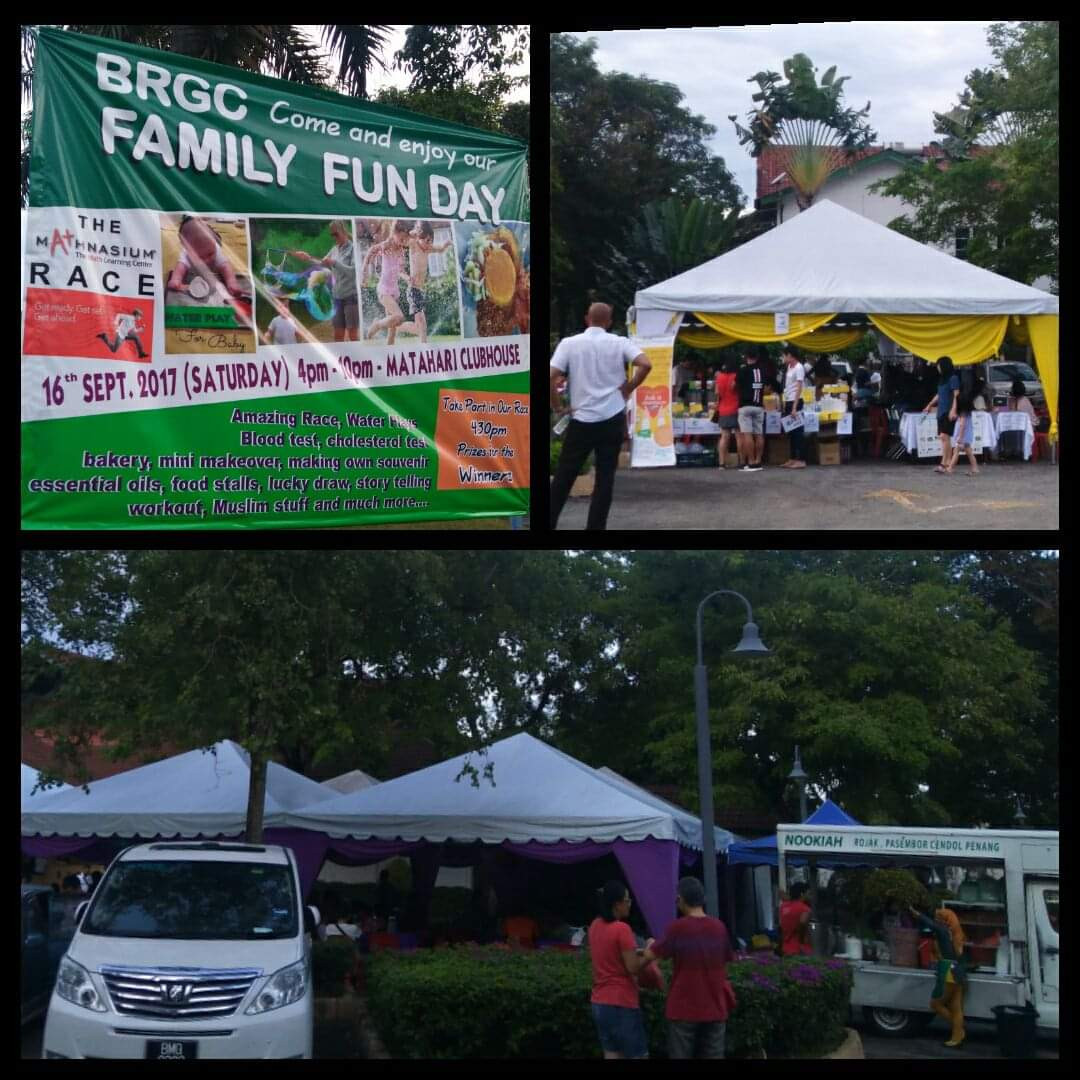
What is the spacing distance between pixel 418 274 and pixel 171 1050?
544 centimetres

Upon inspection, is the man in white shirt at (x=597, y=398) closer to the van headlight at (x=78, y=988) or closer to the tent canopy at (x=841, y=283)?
the tent canopy at (x=841, y=283)

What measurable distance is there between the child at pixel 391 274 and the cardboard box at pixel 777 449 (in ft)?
18.2

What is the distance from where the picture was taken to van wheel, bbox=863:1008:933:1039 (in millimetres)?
13492

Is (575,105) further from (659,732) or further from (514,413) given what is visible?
(659,732)

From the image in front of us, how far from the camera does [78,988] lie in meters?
8.89

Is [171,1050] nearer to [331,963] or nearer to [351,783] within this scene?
[331,963]

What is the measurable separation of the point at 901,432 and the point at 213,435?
818 cm

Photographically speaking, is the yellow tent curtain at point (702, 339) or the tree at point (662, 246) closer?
the yellow tent curtain at point (702, 339)

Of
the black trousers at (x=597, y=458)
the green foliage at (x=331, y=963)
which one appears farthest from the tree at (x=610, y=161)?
the green foliage at (x=331, y=963)

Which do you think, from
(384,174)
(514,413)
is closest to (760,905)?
(514,413)

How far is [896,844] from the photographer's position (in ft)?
48.0

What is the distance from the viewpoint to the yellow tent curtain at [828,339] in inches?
650

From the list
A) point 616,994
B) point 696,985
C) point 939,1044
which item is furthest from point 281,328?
point 939,1044

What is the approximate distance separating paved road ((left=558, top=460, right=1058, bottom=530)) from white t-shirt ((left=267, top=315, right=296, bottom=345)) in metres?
2.55
